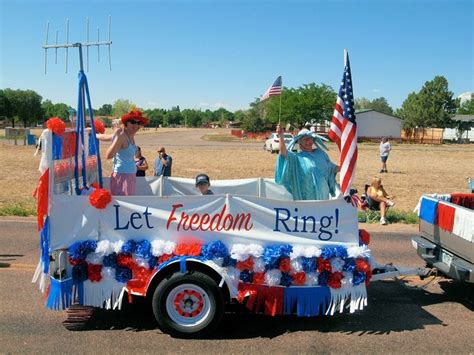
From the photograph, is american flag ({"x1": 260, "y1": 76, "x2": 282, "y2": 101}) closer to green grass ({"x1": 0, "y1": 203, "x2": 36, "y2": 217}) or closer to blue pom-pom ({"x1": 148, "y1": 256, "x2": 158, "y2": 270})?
blue pom-pom ({"x1": 148, "y1": 256, "x2": 158, "y2": 270})

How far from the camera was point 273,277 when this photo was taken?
5105 mm

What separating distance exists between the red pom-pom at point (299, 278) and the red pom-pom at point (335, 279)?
0.26 meters

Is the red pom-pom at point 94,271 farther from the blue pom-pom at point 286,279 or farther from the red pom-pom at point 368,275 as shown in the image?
the red pom-pom at point 368,275

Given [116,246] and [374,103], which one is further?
[374,103]

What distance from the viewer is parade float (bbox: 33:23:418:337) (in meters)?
5.04

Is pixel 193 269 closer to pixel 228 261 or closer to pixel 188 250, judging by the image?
pixel 188 250

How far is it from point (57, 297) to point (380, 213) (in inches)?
358

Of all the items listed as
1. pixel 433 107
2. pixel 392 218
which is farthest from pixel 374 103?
pixel 392 218

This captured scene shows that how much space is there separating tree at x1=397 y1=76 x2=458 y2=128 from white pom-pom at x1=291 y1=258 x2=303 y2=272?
73041mm

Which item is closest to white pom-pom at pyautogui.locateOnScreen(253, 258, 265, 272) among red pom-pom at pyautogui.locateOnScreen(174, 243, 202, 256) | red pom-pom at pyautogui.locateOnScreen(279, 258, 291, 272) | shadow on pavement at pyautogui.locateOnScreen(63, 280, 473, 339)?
red pom-pom at pyautogui.locateOnScreen(279, 258, 291, 272)

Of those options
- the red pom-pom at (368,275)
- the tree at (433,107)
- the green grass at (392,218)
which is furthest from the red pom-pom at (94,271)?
the tree at (433,107)

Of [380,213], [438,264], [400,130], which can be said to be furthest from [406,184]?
[400,130]

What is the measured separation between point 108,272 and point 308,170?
245cm

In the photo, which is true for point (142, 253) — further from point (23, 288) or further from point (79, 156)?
point (23, 288)
